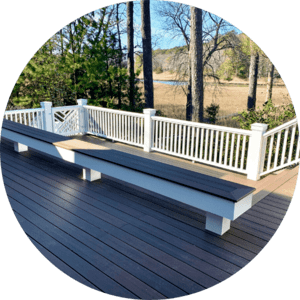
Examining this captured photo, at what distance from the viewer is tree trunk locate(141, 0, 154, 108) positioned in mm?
5023

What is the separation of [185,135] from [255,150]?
1179 millimetres

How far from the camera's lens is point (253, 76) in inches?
206

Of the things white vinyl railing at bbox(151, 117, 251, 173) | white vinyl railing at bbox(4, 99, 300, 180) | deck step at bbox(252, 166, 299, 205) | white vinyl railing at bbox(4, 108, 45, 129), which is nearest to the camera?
deck step at bbox(252, 166, 299, 205)

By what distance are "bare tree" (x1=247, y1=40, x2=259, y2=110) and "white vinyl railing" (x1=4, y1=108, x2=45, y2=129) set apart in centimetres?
416

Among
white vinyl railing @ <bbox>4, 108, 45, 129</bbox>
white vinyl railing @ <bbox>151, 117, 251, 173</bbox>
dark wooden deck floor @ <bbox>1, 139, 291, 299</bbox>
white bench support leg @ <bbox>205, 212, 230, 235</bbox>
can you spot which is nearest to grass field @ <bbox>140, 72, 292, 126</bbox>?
white vinyl railing @ <bbox>151, 117, 251, 173</bbox>

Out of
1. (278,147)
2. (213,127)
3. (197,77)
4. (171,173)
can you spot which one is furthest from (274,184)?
(197,77)

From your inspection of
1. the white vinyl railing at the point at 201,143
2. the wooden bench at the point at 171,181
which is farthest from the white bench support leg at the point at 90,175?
the white vinyl railing at the point at 201,143

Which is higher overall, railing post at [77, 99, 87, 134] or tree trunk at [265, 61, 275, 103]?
tree trunk at [265, 61, 275, 103]

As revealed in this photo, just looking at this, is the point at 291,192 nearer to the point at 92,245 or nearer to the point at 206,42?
the point at 92,245

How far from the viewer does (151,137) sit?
16.7 ft

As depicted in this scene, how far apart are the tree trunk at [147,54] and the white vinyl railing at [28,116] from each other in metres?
2.24

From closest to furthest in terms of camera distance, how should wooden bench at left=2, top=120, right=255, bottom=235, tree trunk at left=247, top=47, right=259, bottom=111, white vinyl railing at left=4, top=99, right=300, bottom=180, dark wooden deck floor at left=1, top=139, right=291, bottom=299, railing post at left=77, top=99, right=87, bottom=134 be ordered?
1. dark wooden deck floor at left=1, top=139, right=291, bottom=299
2. wooden bench at left=2, top=120, right=255, bottom=235
3. white vinyl railing at left=4, top=99, right=300, bottom=180
4. tree trunk at left=247, top=47, right=259, bottom=111
5. railing post at left=77, top=99, right=87, bottom=134

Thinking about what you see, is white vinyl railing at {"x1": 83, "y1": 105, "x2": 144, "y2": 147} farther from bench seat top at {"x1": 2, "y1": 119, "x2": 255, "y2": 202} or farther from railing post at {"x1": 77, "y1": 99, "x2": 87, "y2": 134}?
bench seat top at {"x1": 2, "y1": 119, "x2": 255, "y2": 202}

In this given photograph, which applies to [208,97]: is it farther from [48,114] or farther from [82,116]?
[48,114]
